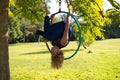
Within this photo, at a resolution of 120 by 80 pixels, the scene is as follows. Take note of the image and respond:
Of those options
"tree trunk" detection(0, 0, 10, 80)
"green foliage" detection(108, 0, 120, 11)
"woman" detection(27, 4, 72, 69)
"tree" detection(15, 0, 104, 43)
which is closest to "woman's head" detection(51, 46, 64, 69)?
"woman" detection(27, 4, 72, 69)

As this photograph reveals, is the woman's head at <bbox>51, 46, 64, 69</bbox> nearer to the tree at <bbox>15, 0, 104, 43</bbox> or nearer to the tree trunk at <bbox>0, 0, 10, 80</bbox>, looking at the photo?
the tree trunk at <bbox>0, 0, 10, 80</bbox>

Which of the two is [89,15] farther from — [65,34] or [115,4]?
[65,34]

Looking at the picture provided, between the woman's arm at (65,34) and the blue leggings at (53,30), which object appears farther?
the blue leggings at (53,30)

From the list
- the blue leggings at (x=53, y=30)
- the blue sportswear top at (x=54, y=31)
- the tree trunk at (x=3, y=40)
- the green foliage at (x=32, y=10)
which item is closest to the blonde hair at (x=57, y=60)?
the blue sportswear top at (x=54, y=31)

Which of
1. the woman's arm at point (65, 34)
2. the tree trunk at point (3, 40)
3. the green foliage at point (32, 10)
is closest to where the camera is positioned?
the woman's arm at point (65, 34)

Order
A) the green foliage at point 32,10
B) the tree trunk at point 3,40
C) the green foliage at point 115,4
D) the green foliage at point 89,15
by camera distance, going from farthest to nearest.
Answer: the green foliage at point 32,10, the green foliage at point 89,15, the tree trunk at point 3,40, the green foliage at point 115,4

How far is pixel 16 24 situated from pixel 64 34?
60359 millimetres

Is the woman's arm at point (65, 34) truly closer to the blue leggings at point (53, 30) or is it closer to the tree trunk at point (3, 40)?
the blue leggings at point (53, 30)

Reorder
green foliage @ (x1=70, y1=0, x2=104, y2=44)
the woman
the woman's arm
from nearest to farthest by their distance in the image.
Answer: the woman's arm
the woman
green foliage @ (x1=70, y1=0, x2=104, y2=44)

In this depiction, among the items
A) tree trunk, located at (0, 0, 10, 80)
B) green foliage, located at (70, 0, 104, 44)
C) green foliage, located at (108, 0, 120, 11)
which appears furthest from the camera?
green foliage, located at (70, 0, 104, 44)

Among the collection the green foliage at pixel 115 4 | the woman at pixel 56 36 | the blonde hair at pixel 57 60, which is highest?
the green foliage at pixel 115 4

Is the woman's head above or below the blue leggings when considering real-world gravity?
below

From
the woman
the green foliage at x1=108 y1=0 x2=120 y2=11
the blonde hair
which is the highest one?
the green foliage at x1=108 y1=0 x2=120 y2=11

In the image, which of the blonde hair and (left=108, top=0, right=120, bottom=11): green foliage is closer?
the blonde hair
